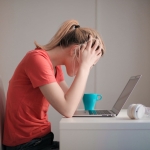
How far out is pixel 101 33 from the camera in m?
2.14

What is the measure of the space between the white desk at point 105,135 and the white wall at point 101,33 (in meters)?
1.28

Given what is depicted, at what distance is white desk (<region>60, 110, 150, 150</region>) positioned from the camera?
0.84 metres

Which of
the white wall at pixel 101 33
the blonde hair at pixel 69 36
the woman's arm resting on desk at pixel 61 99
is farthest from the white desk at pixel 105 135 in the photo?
the white wall at pixel 101 33

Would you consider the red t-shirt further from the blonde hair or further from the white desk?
the white desk

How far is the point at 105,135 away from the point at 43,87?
1.02 feet

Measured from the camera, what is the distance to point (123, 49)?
214cm

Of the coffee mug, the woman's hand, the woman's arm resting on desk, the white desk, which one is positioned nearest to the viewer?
the white desk

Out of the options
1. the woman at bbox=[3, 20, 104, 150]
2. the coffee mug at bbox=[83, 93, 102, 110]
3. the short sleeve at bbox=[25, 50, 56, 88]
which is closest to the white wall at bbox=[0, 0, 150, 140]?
the coffee mug at bbox=[83, 93, 102, 110]

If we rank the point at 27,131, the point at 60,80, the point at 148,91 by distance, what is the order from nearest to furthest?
the point at 27,131 → the point at 60,80 → the point at 148,91

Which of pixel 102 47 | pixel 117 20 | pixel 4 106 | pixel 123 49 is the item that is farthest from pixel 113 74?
pixel 4 106

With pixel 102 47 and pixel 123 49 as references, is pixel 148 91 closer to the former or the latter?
pixel 123 49

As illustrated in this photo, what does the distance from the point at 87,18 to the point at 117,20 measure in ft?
0.85

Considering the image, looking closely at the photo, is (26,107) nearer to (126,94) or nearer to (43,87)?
(43,87)

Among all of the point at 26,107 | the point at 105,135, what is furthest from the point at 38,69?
the point at 105,135
